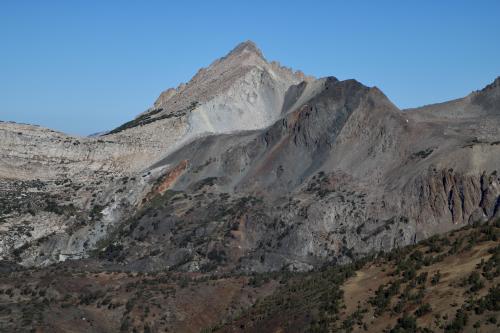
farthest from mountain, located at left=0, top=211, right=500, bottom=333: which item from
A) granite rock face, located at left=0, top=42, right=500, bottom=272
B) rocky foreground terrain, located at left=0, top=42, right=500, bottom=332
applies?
granite rock face, located at left=0, top=42, right=500, bottom=272

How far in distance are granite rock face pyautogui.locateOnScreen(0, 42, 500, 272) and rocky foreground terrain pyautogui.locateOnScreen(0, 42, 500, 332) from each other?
0.49ft

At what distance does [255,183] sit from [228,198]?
144 inches

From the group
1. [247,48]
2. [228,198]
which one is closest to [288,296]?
[228,198]

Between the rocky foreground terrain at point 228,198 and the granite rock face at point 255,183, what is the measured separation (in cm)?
15

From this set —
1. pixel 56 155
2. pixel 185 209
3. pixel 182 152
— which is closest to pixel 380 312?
pixel 185 209

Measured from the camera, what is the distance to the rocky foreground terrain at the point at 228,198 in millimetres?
63938

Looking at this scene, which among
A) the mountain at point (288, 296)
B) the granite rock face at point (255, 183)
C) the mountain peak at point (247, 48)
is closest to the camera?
the mountain at point (288, 296)

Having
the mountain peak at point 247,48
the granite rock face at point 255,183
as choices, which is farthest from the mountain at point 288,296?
the mountain peak at point 247,48

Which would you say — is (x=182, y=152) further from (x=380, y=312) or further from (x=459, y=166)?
(x=380, y=312)

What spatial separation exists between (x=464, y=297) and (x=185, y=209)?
173 feet

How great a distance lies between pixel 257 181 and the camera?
89.3 meters

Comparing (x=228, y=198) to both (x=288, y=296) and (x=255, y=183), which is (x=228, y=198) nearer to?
(x=255, y=183)

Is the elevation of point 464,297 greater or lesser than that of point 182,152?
lesser

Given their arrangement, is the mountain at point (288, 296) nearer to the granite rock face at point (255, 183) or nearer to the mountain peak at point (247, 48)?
the granite rock face at point (255, 183)
